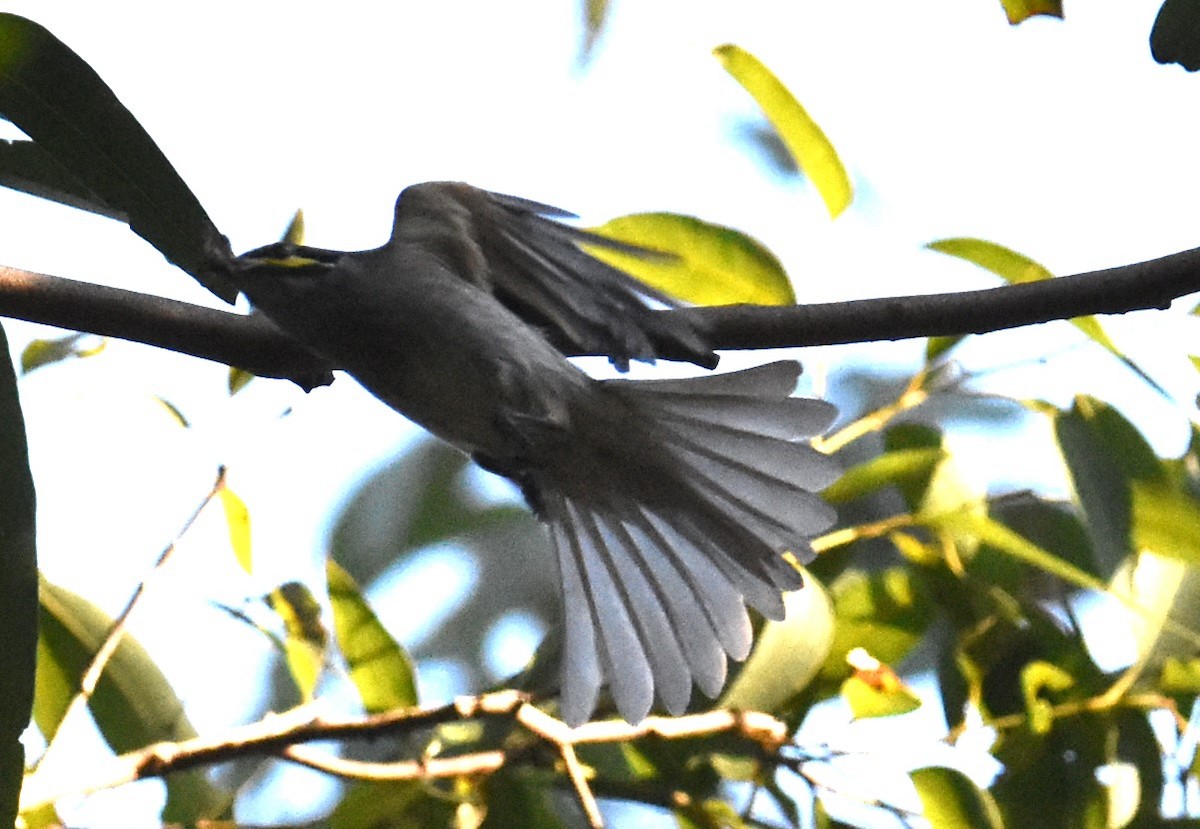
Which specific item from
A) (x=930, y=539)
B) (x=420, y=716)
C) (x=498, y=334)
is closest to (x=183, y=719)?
(x=420, y=716)

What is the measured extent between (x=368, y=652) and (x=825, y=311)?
85 centimetres

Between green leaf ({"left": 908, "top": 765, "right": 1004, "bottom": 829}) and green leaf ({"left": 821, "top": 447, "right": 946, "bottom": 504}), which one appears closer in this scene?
green leaf ({"left": 908, "top": 765, "right": 1004, "bottom": 829})

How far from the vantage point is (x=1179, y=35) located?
4.91 ft

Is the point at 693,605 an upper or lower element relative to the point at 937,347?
lower

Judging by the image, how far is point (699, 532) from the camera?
220 cm

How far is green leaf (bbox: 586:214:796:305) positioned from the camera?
2.11 meters

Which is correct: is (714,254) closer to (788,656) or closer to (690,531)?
(690,531)

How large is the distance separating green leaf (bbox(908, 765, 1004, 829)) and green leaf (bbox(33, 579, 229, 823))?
93 centimetres

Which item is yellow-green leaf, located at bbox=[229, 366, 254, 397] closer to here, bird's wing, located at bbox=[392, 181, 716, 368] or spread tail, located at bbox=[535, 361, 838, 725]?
bird's wing, located at bbox=[392, 181, 716, 368]

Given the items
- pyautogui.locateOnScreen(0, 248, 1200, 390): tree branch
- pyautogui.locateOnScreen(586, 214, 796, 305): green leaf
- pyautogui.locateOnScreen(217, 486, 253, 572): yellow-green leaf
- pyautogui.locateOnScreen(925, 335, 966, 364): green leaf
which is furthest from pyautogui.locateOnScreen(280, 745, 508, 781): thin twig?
pyautogui.locateOnScreen(925, 335, 966, 364): green leaf

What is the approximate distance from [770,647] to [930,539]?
40cm

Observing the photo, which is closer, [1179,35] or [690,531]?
[1179,35]

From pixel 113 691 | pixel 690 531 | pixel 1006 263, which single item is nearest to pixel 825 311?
pixel 1006 263

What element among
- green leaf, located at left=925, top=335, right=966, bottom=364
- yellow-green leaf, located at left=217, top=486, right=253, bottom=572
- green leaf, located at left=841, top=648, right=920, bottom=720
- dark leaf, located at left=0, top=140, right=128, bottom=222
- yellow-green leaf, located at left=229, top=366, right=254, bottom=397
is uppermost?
dark leaf, located at left=0, top=140, right=128, bottom=222
